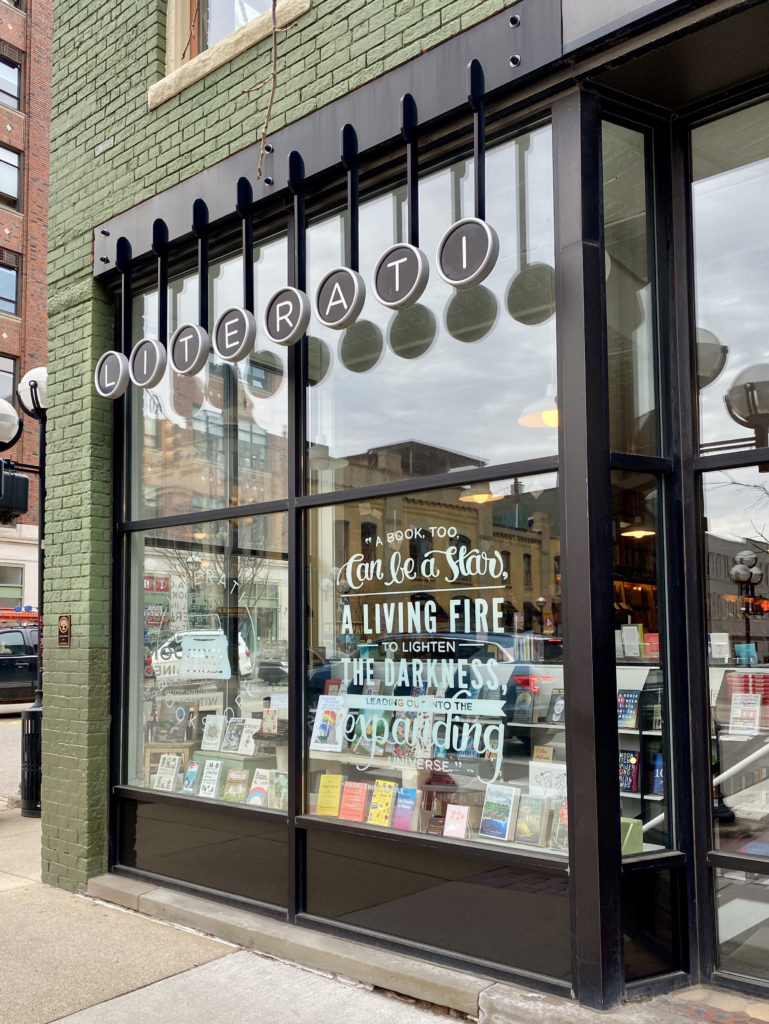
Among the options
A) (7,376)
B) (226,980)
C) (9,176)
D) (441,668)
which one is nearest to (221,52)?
(441,668)

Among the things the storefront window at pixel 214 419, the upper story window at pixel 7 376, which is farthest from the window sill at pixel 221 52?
the upper story window at pixel 7 376

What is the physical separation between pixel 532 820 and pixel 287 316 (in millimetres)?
3061

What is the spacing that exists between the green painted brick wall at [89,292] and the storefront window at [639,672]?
10.9 ft

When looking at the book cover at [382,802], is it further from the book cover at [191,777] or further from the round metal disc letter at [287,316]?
the round metal disc letter at [287,316]

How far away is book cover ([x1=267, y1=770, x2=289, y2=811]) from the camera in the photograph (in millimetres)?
5734

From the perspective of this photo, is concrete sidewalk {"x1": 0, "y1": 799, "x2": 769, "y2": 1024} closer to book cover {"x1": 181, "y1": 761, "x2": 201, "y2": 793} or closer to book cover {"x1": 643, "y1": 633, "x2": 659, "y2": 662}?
book cover {"x1": 181, "y1": 761, "x2": 201, "y2": 793}

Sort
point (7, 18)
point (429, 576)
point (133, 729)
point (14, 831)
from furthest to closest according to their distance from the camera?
point (7, 18)
point (14, 831)
point (133, 729)
point (429, 576)

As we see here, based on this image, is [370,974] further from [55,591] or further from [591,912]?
[55,591]

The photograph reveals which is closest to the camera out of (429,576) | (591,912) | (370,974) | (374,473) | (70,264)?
(591,912)

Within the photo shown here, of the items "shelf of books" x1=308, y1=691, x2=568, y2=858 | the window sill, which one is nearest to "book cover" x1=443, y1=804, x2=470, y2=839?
"shelf of books" x1=308, y1=691, x2=568, y2=858

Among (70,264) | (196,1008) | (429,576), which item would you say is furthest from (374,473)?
(70,264)

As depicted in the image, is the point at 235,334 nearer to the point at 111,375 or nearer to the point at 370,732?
the point at 111,375

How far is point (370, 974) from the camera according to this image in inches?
187

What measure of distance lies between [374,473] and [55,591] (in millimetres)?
3015
